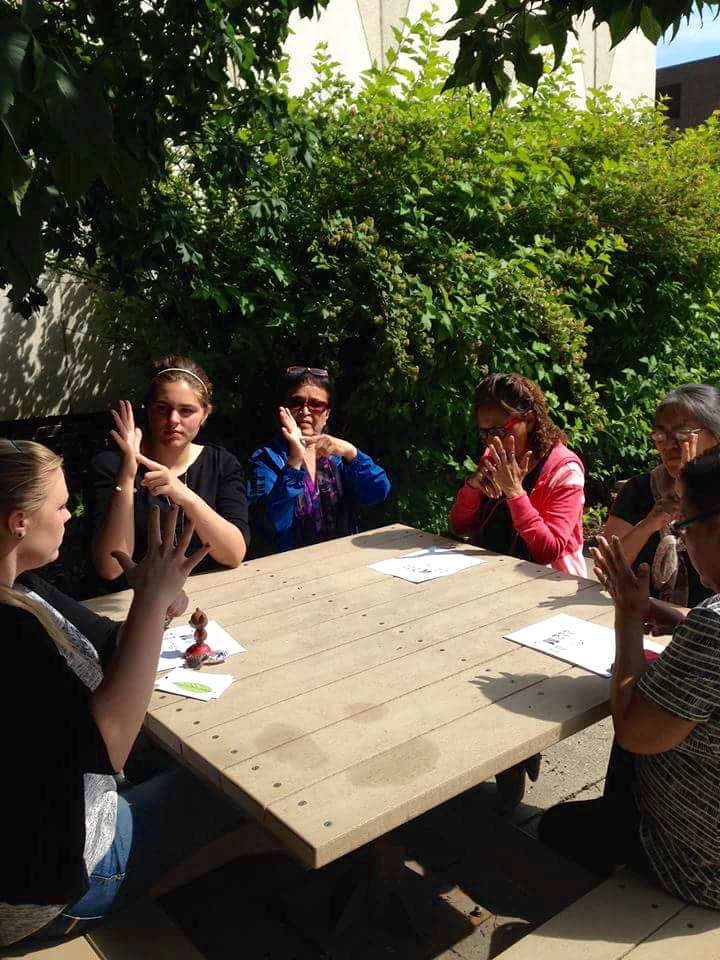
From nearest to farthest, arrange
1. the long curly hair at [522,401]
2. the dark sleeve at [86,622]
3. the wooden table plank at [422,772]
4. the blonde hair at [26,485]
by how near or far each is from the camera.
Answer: the wooden table plank at [422,772]
the blonde hair at [26,485]
the dark sleeve at [86,622]
the long curly hair at [522,401]

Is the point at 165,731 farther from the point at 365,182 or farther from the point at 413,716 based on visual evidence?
the point at 365,182

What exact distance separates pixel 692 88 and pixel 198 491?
1209 inches

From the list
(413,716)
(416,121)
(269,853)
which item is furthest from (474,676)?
(416,121)

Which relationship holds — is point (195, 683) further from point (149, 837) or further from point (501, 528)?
point (501, 528)

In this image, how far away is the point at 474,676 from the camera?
2225mm

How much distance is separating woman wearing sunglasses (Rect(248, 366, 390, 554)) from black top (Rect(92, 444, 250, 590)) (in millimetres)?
222

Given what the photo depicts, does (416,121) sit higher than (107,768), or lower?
higher

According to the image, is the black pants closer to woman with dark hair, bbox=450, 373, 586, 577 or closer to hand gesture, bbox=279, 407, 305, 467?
woman with dark hair, bbox=450, 373, 586, 577

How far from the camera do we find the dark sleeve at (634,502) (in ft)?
10.6

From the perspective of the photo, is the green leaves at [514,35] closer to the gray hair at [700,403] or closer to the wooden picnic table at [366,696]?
the gray hair at [700,403]

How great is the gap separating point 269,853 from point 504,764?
1.09 metres

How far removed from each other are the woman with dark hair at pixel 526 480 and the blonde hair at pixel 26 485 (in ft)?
6.20

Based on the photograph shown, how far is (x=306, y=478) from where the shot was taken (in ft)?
12.1

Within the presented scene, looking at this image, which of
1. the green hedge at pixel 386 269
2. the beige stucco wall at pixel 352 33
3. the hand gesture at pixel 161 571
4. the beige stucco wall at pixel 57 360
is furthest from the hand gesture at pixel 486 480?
the beige stucco wall at pixel 352 33
